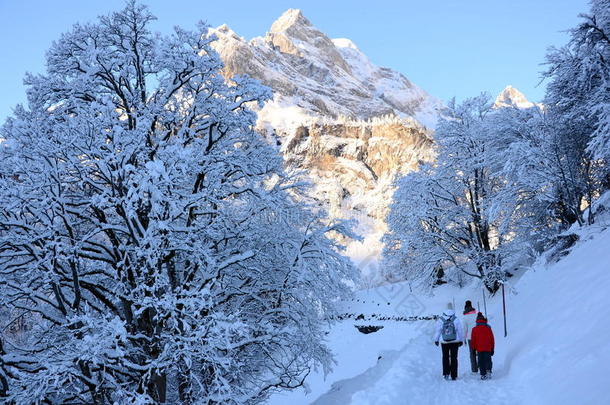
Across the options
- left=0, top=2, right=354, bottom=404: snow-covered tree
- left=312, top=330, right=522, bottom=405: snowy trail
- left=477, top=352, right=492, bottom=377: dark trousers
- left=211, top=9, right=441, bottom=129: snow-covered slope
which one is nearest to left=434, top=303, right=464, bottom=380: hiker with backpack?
left=312, top=330, right=522, bottom=405: snowy trail

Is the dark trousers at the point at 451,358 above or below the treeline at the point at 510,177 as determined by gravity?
below

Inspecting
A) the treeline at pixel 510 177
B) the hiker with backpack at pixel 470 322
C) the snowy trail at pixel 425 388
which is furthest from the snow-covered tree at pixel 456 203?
the snowy trail at pixel 425 388

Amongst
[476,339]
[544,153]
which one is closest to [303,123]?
[544,153]

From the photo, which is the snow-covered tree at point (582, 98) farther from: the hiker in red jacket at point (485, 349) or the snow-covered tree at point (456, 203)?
the hiker in red jacket at point (485, 349)

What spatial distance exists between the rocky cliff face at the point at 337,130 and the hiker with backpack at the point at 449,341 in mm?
35963

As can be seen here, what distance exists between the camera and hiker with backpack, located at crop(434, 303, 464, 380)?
8586mm

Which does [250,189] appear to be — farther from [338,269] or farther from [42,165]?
[42,165]

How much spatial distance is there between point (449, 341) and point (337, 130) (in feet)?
322

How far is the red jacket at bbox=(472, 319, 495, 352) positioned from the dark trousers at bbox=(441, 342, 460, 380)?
39cm

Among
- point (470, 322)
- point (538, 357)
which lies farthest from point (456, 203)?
point (538, 357)

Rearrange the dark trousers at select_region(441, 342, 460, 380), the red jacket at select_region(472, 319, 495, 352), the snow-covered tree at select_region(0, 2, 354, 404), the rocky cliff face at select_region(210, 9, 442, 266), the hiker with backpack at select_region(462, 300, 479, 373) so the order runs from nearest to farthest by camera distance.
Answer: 1. the snow-covered tree at select_region(0, 2, 354, 404)
2. the red jacket at select_region(472, 319, 495, 352)
3. the dark trousers at select_region(441, 342, 460, 380)
4. the hiker with backpack at select_region(462, 300, 479, 373)
5. the rocky cliff face at select_region(210, 9, 442, 266)

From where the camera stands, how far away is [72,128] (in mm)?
5609

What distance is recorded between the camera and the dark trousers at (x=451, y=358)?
8.57 meters

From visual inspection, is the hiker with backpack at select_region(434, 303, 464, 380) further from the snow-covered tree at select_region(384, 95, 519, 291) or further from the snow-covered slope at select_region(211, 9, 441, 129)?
the snow-covered slope at select_region(211, 9, 441, 129)
